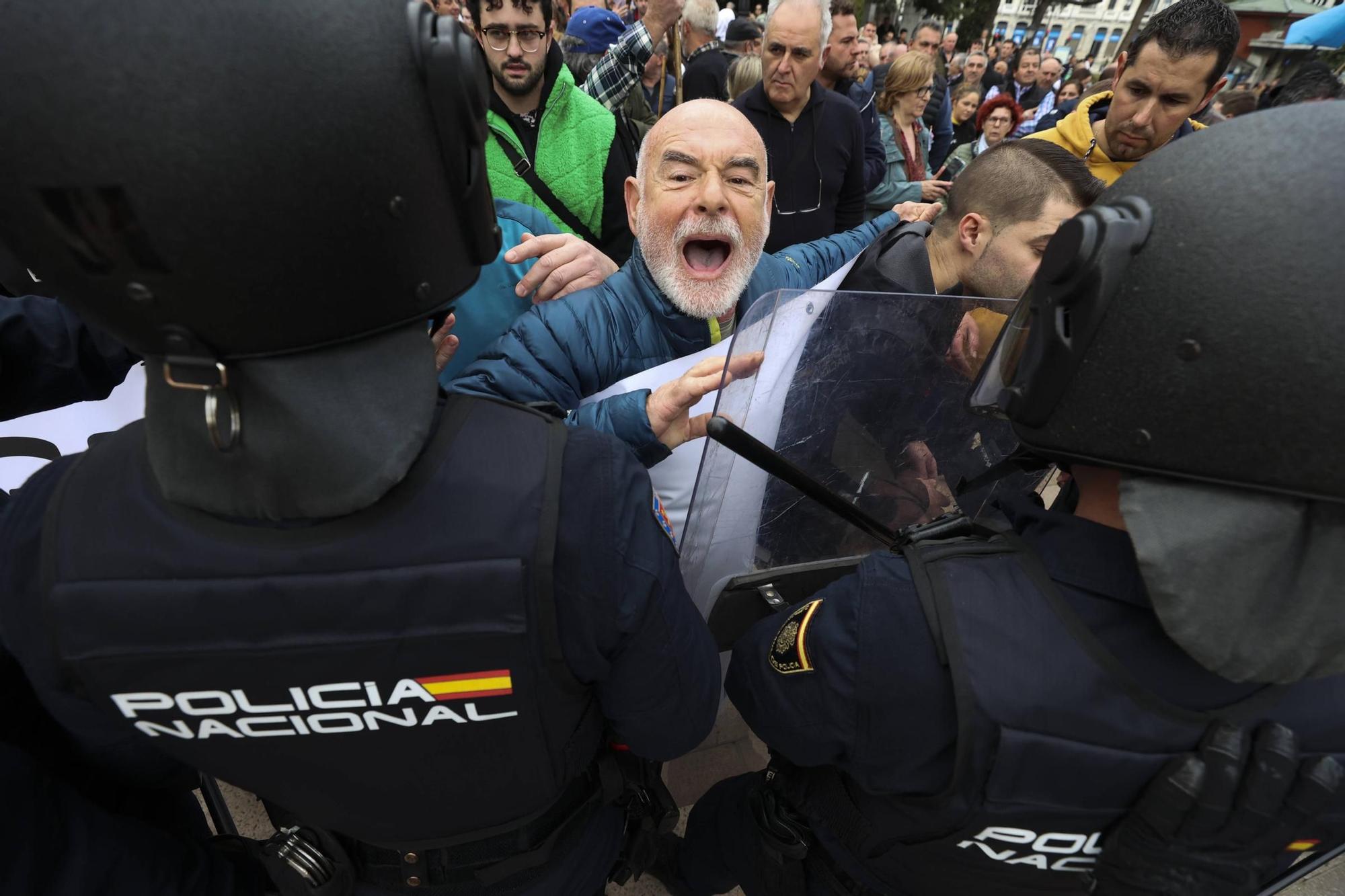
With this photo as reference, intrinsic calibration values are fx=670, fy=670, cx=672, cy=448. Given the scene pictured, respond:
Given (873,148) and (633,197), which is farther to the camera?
(873,148)

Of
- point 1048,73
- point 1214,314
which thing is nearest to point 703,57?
point 1214,314

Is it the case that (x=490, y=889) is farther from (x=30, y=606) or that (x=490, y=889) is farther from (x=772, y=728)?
(x=30, y=606)

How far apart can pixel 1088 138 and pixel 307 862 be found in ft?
13.0

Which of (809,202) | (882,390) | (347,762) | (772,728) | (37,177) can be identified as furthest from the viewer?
(809,202)

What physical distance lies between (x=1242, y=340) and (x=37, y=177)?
4.37 feet

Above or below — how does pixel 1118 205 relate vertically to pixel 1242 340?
above

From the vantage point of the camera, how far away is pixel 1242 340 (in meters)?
0.80

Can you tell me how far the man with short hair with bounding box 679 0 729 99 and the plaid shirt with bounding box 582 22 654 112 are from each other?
122cm

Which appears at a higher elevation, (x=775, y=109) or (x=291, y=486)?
(x=775, y=109)

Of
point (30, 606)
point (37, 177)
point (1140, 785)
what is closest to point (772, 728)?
point (1140, 785)

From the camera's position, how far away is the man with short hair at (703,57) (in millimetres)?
4496

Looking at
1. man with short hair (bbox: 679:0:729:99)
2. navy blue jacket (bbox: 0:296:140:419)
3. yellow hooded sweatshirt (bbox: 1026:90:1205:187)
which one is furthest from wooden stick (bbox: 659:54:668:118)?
navy blue jacket (bbox: 0:296:140:419)

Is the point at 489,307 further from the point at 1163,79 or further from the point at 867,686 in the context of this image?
the point at 1163,79

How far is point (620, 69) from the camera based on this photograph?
127 inches
